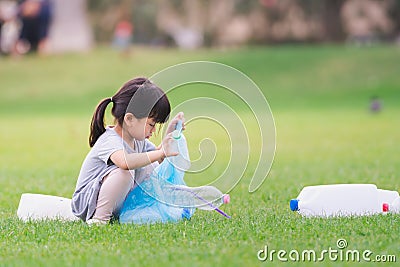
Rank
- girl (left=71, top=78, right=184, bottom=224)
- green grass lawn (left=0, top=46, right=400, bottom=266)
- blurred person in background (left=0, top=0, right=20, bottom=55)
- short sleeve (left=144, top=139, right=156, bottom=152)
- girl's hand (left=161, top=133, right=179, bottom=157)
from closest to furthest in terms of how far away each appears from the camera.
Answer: green grass lawn (left=0, top=46, right=400, bottom=266)
girl's hand (left=161, top=133, right=179, bottom=157)
girl (left=71, top=78, right=184, bottom=224)
short sleeve (left=144, top=139, right=156, bottom=152)
blurred person in background (left=0, top=0, right=20, bottom=55)

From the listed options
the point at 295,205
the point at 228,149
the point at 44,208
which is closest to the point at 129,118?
the point at 44,208

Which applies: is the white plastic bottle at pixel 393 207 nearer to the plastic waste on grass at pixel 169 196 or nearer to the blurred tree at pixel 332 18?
the plastic waste on grass at pixel 169 196

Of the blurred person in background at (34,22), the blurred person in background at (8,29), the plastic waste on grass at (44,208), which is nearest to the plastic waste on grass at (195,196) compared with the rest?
the plastic waste on grass at (44,208)

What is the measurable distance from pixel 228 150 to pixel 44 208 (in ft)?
Result: 17.1

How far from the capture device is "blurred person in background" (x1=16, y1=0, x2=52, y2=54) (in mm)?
24422

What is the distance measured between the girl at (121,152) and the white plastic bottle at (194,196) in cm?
22

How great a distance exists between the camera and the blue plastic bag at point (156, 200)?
4887 millimetres

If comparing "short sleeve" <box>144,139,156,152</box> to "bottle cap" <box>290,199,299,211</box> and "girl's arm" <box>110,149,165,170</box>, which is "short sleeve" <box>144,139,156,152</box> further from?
"bottle cap" <box>290,199,299,211</box>

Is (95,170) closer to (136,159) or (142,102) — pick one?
(136,159)

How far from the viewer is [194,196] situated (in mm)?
4812

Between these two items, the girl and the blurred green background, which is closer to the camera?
the blurred green background

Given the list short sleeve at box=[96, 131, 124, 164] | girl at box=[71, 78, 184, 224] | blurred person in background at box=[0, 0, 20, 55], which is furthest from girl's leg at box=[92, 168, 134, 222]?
blurred person in background at box=[0, 0, 20, 55]

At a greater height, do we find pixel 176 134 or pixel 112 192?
pixel 176 134

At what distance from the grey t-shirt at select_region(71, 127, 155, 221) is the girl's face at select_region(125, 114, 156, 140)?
12 centimetres
